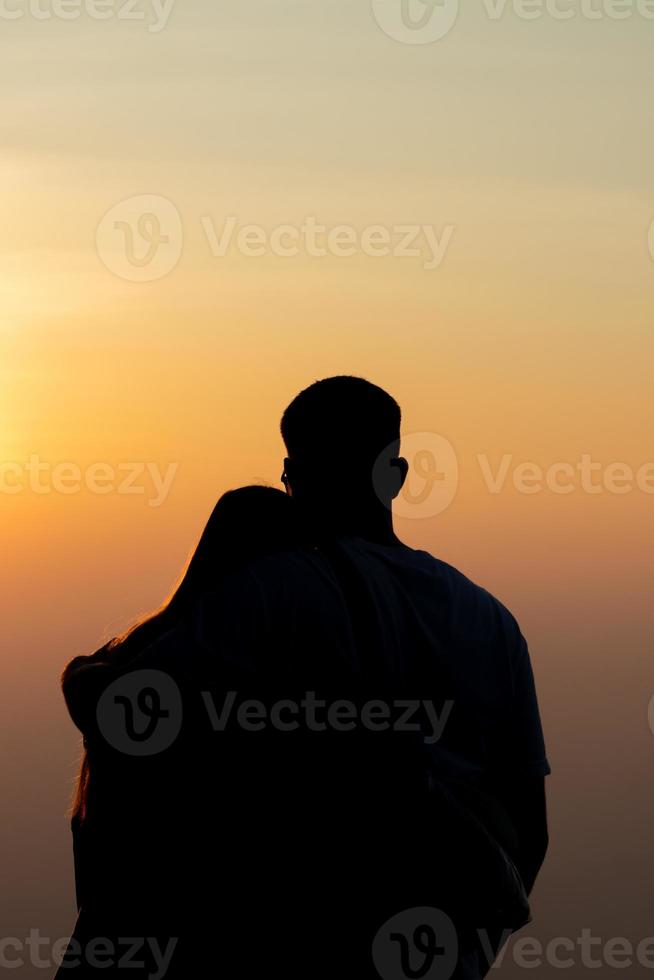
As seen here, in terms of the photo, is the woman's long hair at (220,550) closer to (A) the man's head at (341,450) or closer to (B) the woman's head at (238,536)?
(B) the woman's head at (238,536)

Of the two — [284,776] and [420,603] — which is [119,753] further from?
[420,603]

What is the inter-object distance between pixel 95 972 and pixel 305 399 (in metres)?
1.18

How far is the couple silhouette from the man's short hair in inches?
5.7

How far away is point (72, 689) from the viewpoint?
269 centimetres

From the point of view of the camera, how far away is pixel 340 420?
112 inches

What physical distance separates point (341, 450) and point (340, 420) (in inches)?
2.4

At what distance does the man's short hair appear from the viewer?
2844 mm

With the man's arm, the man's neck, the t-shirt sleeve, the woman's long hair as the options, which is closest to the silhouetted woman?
the woman's long hair

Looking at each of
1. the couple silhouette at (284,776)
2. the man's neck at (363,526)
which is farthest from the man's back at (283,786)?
the man's neck at (363,526)

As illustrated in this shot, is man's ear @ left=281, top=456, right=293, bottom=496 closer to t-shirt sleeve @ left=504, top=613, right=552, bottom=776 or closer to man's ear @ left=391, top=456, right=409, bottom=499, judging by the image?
man's ear @ left=391, top=456, right=409, bottom=499

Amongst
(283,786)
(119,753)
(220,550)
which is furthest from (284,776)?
(220,550)

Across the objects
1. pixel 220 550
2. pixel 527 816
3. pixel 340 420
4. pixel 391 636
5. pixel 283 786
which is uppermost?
pixel 340 420

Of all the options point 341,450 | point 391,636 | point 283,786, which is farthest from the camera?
point 341,450

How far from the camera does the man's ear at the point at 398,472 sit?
2.88 m
